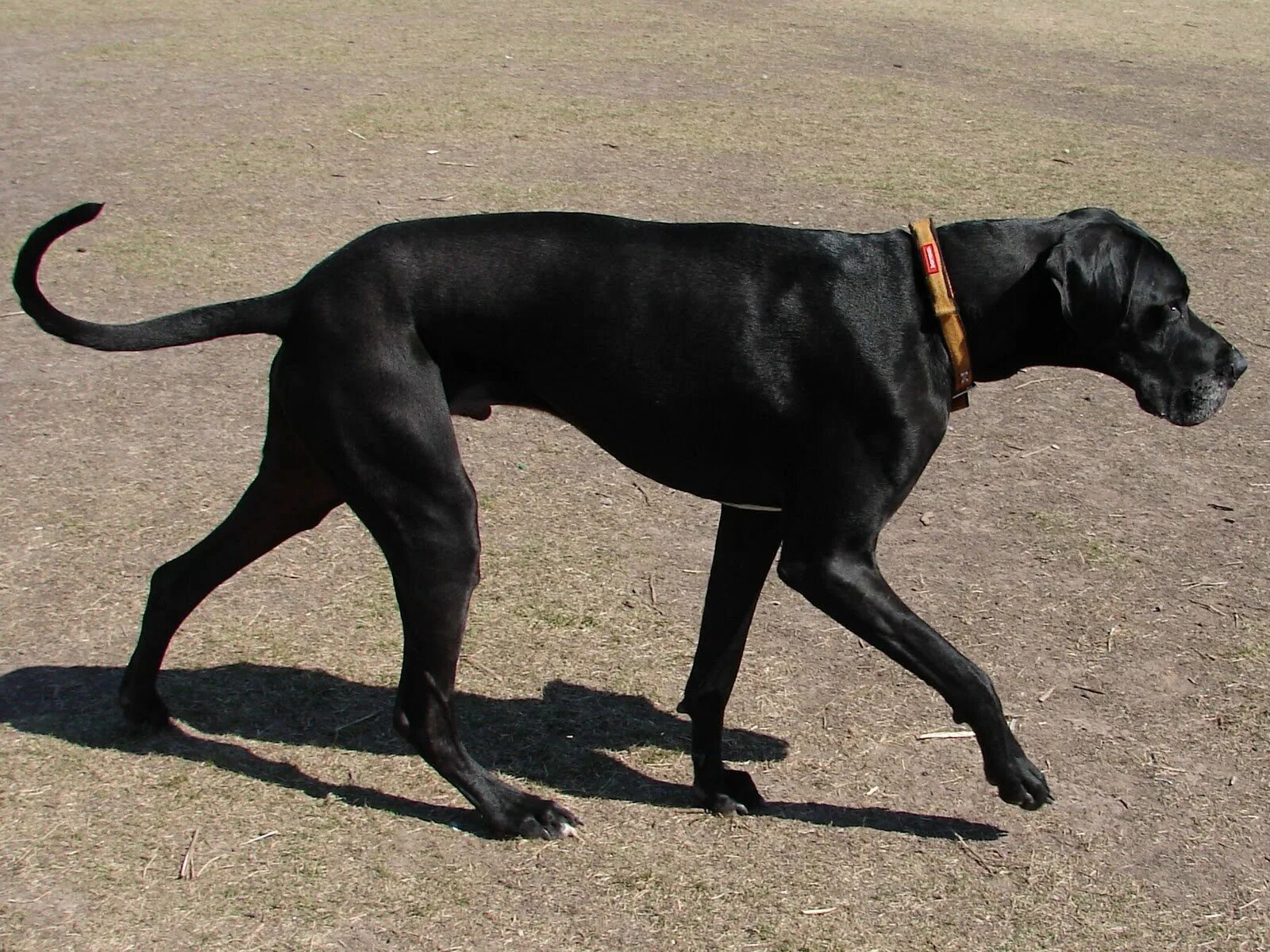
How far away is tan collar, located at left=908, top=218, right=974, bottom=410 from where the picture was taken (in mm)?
3617

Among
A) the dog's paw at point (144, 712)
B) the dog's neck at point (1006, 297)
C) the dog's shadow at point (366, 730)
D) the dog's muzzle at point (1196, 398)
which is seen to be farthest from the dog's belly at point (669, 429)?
the dog's paw at point (144, 712)

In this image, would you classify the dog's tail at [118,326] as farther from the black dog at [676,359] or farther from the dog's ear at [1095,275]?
the dog's ear at [1095,275]

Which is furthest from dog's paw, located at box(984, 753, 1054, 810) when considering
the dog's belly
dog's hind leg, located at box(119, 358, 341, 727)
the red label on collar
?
dog's hind leg, located at box(119, 358, 341, 727)

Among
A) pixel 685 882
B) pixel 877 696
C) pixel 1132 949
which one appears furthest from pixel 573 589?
pixel 1132 949

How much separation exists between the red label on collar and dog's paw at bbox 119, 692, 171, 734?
90.3 inches

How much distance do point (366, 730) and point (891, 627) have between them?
1.52m

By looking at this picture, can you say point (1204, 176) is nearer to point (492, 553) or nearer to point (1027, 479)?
point (1027, 479)

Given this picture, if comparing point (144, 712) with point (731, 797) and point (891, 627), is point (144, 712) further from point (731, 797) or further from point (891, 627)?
point (891, 627)

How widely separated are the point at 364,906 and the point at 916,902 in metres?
1.26

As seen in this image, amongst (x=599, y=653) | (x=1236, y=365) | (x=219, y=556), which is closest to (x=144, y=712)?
(x=219, y=556)

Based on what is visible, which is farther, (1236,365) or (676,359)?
(1236,365)

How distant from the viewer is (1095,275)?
3664 mm

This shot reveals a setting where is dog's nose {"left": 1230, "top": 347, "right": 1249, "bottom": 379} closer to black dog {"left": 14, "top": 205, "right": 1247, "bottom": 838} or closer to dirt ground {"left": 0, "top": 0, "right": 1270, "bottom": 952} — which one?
black dog {"left": 14, "top": 205, "right": 1247, "bottom": 838}

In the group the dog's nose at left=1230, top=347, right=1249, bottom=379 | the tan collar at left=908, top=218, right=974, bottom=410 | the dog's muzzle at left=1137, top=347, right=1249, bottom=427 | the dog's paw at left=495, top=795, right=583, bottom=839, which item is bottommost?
the dog's paw at left=495, top=795, right=583, bottom=839
